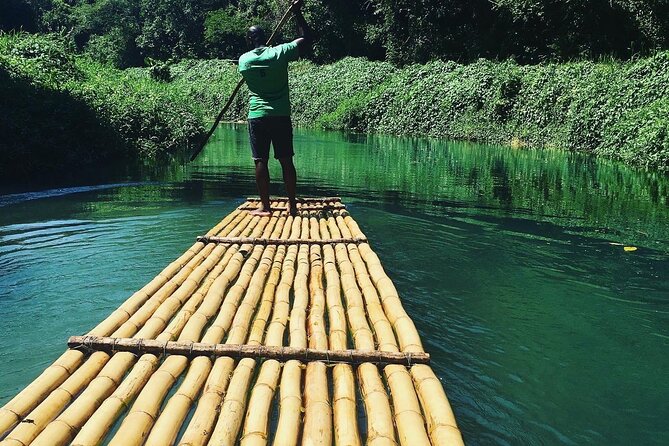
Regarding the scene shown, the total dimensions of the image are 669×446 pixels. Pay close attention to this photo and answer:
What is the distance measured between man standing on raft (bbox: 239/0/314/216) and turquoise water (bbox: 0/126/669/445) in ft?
3.38

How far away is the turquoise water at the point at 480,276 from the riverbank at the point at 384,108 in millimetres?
1540

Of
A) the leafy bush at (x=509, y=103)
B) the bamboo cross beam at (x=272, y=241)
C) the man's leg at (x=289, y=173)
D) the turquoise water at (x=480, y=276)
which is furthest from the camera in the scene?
the leafy bush at (x=509, y=103)

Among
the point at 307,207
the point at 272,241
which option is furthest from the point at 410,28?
the point at 272,241

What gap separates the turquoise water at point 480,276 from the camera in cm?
275

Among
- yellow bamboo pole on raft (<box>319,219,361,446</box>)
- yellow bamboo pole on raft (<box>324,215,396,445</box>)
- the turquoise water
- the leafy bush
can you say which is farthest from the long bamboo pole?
the leafy bush

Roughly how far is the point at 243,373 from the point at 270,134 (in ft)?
10.9

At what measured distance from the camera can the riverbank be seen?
9852 mm

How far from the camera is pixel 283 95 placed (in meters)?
5.33

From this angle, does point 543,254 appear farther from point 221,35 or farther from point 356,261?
point 221,35

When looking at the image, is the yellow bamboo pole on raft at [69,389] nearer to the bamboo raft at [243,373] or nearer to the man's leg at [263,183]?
the bamboo raft at [243,373]

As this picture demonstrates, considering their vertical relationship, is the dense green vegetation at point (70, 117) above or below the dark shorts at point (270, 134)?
above

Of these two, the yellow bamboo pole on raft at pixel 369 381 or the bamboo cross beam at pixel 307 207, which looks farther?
the bamboo cross beam at pixel 307 207

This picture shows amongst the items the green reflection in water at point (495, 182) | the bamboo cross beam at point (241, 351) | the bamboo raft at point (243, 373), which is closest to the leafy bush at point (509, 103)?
the green reflection in water at point (495, 182)

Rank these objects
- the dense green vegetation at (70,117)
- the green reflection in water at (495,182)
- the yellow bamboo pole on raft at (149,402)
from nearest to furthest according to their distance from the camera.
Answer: the yellow bamboo pole on raft at (149,402)
the green reflection in water at (495,182)
the dense green vegetation at (70,117)
